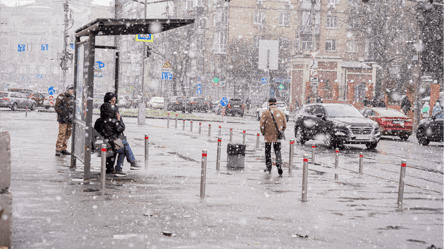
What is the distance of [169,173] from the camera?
40.7ft

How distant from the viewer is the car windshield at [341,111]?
21344 millimetres

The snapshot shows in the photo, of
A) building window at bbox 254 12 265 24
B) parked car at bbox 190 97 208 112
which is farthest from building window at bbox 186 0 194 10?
parked car at bbox 190 97 208 112

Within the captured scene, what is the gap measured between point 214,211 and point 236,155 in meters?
5.47

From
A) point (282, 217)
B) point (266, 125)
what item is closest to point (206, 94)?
point (266, 125)

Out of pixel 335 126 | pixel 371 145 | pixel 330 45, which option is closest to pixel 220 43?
pixel 330 45

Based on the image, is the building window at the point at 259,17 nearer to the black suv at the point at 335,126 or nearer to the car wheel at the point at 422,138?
the car wheel at the point at 422,138

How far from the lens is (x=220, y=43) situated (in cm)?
6638

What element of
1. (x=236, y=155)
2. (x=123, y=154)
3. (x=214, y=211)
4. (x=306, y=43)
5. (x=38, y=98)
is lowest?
(x=214, y=211)

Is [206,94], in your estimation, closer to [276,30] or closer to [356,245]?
[276,30]

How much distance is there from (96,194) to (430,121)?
704 inches

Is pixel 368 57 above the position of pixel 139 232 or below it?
above

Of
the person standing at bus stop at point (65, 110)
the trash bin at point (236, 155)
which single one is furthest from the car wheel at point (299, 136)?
the person standing at bus stop at point (65, 110)

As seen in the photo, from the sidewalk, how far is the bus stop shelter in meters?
0.64

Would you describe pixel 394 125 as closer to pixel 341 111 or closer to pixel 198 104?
pixel 341 111
